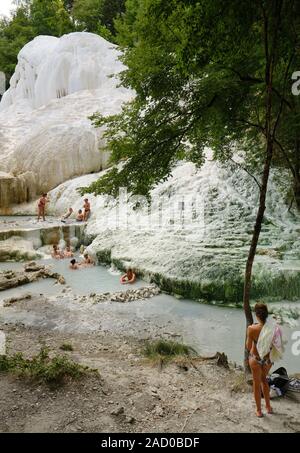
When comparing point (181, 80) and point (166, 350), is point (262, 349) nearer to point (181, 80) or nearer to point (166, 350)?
point (166, 350)

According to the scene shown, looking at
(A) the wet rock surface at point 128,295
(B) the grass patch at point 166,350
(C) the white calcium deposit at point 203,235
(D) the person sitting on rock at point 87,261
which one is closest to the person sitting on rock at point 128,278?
(C) the white calcium deposit at point 203,235

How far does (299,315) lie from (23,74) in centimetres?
2863

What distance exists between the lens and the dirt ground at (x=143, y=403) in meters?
4.09

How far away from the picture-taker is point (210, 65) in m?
5.98

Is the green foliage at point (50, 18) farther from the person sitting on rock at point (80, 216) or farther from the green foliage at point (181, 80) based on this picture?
the green foliage at point (181, 80)

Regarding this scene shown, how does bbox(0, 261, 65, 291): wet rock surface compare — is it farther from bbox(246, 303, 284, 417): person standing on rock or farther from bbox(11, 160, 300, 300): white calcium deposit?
bbox(246, 303, 284, 417): person standing on rock

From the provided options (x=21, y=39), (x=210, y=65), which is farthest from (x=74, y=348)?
(x=21, y=39)

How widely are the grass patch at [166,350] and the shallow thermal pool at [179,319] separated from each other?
38 cm

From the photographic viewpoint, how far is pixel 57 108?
1002 inches

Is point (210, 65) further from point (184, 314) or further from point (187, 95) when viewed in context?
point (184, 314)

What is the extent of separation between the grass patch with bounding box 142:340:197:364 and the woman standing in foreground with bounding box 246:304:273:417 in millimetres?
A: 2213

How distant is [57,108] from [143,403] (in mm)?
23549

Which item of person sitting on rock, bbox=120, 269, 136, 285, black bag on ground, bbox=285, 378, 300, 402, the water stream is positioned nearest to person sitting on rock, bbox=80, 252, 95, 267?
the water stream

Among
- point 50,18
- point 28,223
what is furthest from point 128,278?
point 50,18
